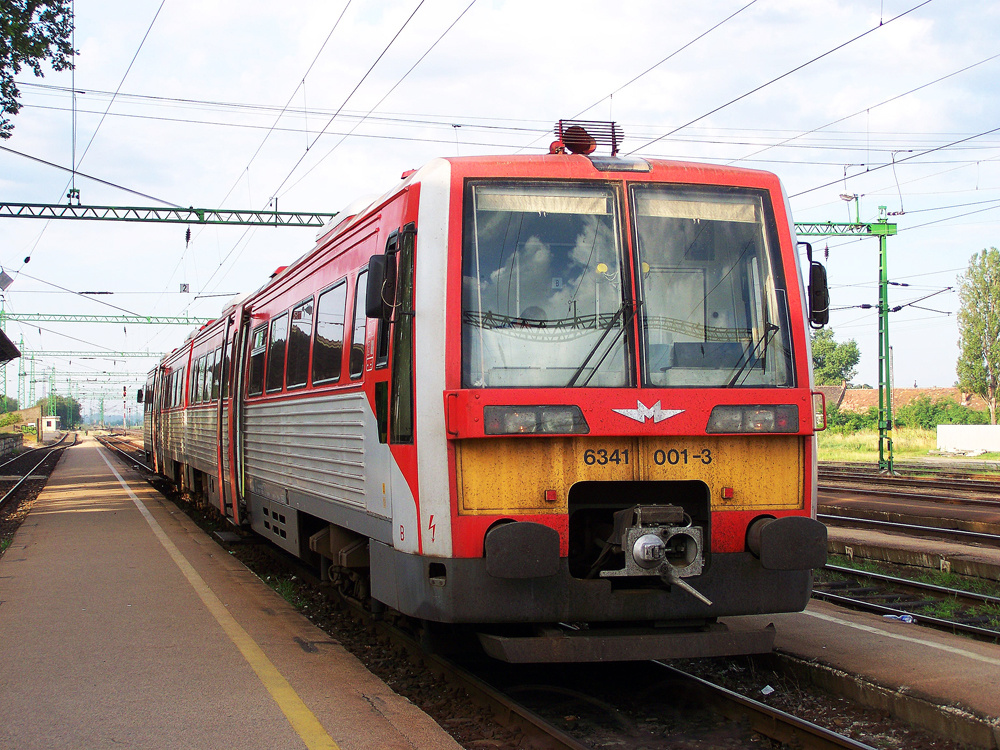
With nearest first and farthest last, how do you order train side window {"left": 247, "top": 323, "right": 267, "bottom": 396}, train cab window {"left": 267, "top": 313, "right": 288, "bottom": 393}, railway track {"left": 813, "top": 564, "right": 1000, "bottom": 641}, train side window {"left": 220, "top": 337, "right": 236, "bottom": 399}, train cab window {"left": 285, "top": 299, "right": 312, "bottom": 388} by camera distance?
railway track {"left": 813, "top": 564, "right": 1000, "bottom": 641} < train cab window {"left": 285, "top": 299, "right": 312, "bottom": 388} < train cab window {"left": 267, "top": 313, "right": 288, "bottom": 393} < train side window {"left": 247, "top": 323, "right": 267, "bottom": 396} < train side window {"left": 220, "top": 337, "right": 236, "bottom": 399}

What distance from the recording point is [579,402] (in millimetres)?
4980

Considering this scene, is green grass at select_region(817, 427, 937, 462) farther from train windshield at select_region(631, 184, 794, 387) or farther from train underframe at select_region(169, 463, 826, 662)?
train underframe at select_region(169, 463, 826, 662)

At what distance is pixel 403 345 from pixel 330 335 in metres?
1.94

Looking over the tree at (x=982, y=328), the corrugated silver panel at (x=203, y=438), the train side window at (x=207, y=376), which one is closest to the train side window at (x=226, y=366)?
the corrugated silver panel at (x=203, y=438)

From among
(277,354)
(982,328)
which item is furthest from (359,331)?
(982,328)

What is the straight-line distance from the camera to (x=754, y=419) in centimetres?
518

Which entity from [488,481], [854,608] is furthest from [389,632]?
[854,608]

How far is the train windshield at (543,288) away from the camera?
5.09 meters

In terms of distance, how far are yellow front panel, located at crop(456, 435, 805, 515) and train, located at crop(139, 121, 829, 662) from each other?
11 millimetres

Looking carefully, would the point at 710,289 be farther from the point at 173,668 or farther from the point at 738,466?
the point at 173,668

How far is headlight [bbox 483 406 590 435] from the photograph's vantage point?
4875mm

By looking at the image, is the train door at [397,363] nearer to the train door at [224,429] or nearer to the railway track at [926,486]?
the train door at [224,429]

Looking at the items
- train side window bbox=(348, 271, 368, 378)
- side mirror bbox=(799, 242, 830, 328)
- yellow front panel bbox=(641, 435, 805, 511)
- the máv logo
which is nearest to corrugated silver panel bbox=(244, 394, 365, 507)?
train side window bbox=(348, 271, 368, 378)

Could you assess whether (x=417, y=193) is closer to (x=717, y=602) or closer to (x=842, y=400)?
(x=717, y=602)
